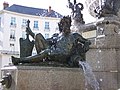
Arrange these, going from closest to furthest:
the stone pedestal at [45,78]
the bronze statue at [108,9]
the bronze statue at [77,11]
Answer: the stone pedestal at [45,78] → the bronze statue at [108,9] → the bronze statue at [77,11]

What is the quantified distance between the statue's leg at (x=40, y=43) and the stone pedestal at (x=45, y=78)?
93 centimetres

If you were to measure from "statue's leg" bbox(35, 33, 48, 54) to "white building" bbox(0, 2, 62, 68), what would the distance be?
47.5 meters

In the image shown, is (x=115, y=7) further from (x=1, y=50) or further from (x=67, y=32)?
(x=1, y=50)

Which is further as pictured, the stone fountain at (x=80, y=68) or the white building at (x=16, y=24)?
the white building at (x=16, y=24)

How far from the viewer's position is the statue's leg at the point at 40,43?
8.51 meters

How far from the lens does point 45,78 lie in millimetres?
7754

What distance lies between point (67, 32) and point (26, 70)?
168cm

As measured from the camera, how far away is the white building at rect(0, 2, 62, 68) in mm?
58188

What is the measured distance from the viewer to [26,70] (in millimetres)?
7617

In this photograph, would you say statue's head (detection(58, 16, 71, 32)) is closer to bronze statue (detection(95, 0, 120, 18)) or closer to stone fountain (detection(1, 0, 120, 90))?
stone fountain (detection(1, 0, 120, 90))

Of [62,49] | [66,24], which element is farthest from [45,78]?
[66,24]

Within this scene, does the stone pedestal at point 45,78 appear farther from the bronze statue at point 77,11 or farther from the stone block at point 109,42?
the bronze statue at point 77,11

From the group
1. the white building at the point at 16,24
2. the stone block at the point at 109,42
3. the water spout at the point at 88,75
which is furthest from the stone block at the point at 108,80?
the white building at the point at 16,24

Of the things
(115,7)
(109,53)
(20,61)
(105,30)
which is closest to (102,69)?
(109,53)
